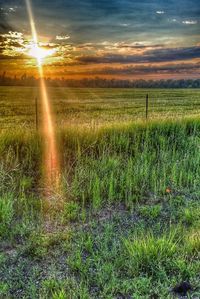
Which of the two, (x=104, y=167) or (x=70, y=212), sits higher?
(x=104, y=167)

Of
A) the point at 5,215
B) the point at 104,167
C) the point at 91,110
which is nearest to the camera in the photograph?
the point at 5,215

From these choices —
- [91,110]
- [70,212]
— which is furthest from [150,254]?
[91,110]

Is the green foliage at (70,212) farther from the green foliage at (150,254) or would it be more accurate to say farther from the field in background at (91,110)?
the field in background at (91,110)

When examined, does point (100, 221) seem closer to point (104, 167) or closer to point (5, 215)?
point (5, 215)

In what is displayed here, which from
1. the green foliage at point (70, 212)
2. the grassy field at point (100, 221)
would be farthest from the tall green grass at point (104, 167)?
the green foliage at point (70, 212)

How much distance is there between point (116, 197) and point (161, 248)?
7.21 feet

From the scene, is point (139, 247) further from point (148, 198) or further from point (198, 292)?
point (148, 198)

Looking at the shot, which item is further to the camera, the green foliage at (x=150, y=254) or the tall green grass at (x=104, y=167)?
the tall green grass at (x=104, y=167)

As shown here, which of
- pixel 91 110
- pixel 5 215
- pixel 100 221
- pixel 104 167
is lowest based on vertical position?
pixel 91 110

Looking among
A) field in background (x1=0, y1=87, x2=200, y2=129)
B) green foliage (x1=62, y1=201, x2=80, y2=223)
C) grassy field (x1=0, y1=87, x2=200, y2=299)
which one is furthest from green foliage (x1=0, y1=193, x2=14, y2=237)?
field in background (x1=0, y1=87, x2=200, y2=129)

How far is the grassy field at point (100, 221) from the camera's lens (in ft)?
12.8

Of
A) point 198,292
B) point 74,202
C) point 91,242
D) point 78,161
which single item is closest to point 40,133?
point 78,161

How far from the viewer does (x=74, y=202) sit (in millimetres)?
6145

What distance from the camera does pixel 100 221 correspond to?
18.0 feet
